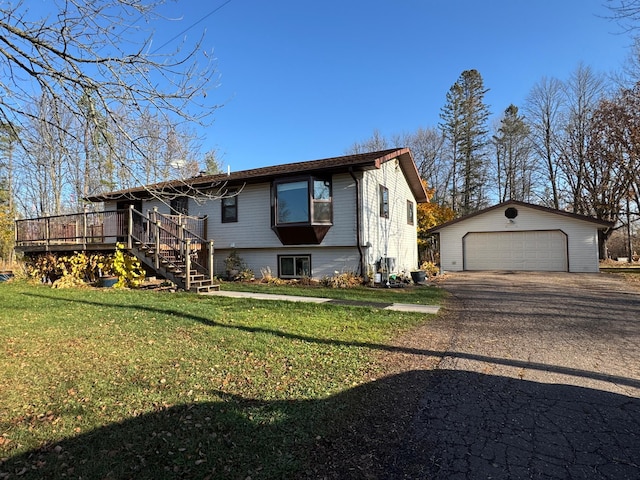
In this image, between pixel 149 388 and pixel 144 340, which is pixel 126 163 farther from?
pixel 149 388

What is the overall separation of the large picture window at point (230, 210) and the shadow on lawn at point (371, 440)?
12.4m

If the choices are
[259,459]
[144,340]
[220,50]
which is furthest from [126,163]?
[259,459]

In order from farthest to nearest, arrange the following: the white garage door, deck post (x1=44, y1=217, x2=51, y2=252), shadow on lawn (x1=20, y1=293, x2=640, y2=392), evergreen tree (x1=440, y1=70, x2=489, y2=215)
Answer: evergreen tree (x1=440, y1=70, x2=489, y2=215), the white garage door, deck post (x1=44, y1=217, x2=51, y2=252), shadow on lawn (x1=20, y1=293, x2=640, y2=392)

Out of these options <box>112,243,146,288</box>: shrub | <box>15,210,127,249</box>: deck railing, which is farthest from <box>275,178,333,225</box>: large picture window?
<box>15,210,127,249</box>: deck railing

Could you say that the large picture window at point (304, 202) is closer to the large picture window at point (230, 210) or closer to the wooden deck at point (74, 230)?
the large picture window at point (230, 210)

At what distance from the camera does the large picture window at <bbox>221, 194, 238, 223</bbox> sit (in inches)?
600

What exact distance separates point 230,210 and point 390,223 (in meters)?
7.05

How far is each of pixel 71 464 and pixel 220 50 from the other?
4.87m

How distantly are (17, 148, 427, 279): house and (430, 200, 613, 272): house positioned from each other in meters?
6.46

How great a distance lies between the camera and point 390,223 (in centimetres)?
1605

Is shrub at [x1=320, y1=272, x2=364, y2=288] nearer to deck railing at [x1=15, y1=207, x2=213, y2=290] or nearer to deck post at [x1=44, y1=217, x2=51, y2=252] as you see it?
deck railing at [x1=15, y1=207, x2=213, y2=290]

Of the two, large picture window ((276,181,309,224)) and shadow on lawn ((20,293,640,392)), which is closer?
shadow on lawn ((20,293,640,392))

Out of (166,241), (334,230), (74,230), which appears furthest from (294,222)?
Result: (74,230)

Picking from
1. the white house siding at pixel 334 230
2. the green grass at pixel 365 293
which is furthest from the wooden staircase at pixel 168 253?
the white house siding at pixel 334 230
